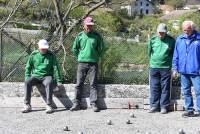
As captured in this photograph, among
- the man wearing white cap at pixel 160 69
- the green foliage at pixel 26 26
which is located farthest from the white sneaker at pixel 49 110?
the green foliage at pixel 26 26

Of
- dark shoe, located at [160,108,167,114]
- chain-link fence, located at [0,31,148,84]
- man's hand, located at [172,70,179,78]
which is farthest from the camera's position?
chain-link fence, located at [0,31,148,84]

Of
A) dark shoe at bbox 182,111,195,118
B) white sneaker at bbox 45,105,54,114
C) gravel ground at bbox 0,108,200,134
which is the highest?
white sneaker at bbox 45,105,54,114

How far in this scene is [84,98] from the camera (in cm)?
1139

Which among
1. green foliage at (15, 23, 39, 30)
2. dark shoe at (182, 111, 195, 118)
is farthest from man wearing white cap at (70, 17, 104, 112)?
green foliage at (15, 23, 39, 30)

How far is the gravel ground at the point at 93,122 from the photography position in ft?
30.5

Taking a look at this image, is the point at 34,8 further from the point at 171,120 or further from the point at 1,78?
the point at 171,120

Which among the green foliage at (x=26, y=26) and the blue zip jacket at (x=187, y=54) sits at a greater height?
the green foliage at (x=26, y=26)

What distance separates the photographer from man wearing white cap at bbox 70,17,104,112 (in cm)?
1095

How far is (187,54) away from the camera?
33.7 feet

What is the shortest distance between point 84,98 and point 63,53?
112 cm

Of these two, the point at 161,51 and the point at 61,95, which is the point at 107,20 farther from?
the point at 161,51

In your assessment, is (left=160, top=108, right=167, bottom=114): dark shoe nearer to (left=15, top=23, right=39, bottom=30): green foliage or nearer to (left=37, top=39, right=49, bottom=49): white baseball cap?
(left=37, top=39, right=49, bottom=49): white baseball cap

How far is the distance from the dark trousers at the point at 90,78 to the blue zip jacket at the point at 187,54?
1617mm

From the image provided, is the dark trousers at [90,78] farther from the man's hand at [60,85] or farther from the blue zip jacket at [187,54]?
the blue zip jacket at [187,54]
